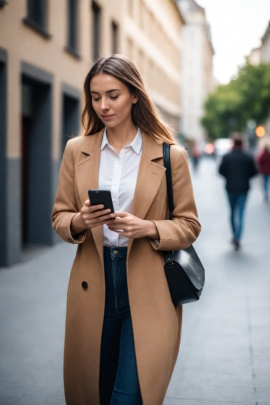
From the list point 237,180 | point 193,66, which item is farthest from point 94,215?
point 193,66

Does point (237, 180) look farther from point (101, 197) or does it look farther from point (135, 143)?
point (101, 197)

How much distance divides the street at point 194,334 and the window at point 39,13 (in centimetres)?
409

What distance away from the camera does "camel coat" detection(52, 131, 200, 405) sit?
2982 millimetres

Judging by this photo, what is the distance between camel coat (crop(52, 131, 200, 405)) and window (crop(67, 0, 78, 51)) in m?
12.3

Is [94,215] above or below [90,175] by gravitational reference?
below

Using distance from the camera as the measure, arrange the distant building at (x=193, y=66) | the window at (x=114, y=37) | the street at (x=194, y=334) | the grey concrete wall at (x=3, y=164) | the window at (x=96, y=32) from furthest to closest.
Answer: the distant building at (x=193, y=66)
the window at (x=114, y=37)
the window at (x=96, y=32)
the grey concrete wall at (x=3, y=164)
the street at (x=194, y=334)

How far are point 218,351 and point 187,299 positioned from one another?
292cm

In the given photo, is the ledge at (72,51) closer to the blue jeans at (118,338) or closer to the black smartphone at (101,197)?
the blue jeans at (118,338)

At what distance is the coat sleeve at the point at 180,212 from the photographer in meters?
2.98

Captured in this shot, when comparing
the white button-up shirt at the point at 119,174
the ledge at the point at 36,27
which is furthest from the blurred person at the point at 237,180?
the white button-up shirt at the point at 119,174

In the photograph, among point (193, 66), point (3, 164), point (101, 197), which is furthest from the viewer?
point (193, 66)

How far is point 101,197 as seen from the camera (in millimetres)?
2703

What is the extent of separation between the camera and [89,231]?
3057 mm

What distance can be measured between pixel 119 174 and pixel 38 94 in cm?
1020
